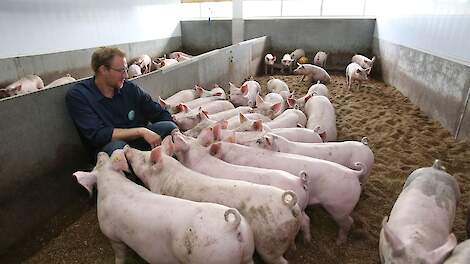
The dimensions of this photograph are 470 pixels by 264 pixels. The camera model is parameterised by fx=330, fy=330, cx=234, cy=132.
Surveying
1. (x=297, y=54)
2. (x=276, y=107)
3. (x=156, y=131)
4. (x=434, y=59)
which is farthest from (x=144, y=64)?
(x=434, y=59)

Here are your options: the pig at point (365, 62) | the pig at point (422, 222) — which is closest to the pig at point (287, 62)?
the pig at point (365, 62)

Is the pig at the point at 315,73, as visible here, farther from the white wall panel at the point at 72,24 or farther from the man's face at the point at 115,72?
the man's face at the point at 115,72

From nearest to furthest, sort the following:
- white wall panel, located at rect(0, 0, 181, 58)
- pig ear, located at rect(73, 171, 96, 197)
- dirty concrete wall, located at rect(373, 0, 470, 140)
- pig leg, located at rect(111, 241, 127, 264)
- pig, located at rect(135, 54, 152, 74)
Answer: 1. pig leg, located at rect(111, 241, 127, 264)
2. pig ear, located at rect(73, 171, 96, 197)
3. dirty concrete wall, located at rect(373, 0, 470, 140)
4. white wall panel, located at rect(0, 0, 181, 58)
5. pig, located at rect(135, 54, 152, 74)

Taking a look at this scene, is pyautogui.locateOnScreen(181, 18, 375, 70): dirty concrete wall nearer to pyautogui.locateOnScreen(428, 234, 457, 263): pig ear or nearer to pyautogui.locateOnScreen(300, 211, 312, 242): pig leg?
pyautogui.locateOnScreen(300, 211, 312, 242): pig leg

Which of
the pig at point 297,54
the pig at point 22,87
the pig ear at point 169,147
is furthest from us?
the pig at point 297,54

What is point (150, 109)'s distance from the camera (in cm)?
321

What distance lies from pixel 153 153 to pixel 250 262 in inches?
40.0

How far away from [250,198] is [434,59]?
4.46 metres

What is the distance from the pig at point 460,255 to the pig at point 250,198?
0.76m

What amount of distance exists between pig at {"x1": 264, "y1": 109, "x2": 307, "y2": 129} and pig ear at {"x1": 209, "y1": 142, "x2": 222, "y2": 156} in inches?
49.3

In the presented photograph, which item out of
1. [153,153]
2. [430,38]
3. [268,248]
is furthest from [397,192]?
[430,38]

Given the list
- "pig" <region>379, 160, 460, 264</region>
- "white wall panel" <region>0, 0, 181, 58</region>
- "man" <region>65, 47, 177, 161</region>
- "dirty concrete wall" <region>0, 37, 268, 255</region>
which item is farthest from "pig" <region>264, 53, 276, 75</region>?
"pig" <region>379, 160, 460, 264</region>

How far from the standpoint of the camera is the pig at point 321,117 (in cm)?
397

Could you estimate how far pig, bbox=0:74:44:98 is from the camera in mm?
4613
